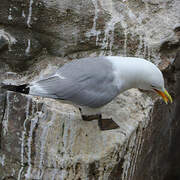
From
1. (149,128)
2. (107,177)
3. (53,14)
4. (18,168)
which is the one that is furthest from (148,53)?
(18,168)

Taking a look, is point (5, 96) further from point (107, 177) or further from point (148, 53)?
point (148, 53)

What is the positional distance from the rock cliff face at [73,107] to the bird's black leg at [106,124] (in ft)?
0.11

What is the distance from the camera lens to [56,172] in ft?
6.20

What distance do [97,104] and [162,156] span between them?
1.46m

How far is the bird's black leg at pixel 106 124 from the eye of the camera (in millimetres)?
1923

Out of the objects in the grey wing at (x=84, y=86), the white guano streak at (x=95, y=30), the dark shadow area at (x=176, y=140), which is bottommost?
the dark shadow area at (x=176, y=140)

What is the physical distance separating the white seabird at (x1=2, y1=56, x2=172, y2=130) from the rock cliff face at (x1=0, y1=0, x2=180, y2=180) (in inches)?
11.6

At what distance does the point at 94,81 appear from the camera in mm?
1727

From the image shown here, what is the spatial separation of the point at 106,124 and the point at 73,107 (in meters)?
0.29

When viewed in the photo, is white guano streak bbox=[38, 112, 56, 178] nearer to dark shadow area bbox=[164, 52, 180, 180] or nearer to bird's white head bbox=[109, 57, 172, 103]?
bird's white head bbox=[109, 57, 172, 103]

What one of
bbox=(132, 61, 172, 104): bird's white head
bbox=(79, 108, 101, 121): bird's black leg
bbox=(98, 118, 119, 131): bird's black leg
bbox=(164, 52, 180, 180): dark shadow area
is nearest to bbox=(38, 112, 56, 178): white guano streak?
bbox=(79, 108, 101, 121): bird's black leg

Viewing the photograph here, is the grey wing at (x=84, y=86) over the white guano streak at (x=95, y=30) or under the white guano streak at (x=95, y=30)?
under

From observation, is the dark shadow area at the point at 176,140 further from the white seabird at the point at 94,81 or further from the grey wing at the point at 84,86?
the grey wing at the point at 84,86

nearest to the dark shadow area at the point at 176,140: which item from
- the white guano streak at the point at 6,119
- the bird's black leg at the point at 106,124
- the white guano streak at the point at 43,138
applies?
the bird's black leg at the point at 106,124
